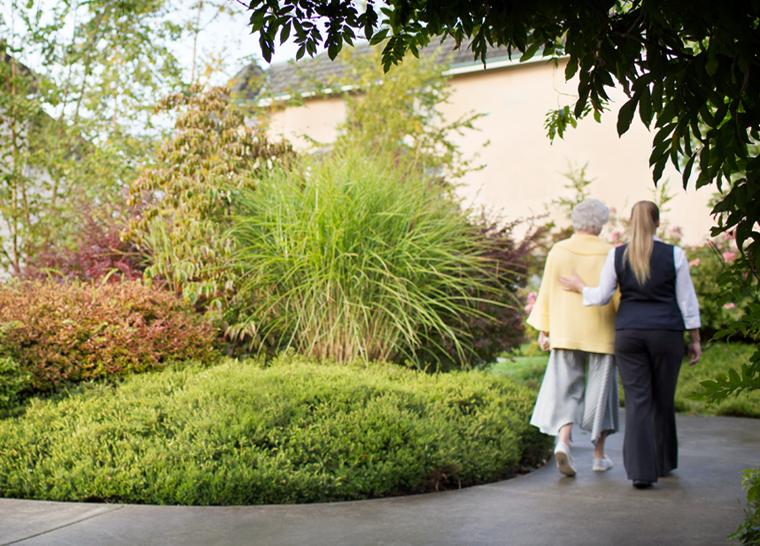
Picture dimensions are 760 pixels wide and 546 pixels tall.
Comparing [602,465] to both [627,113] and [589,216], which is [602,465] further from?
[627,113]

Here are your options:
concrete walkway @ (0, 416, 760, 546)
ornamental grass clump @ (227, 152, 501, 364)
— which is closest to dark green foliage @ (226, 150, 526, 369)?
ornamental grass clump @ (227, 152, 501, 364)

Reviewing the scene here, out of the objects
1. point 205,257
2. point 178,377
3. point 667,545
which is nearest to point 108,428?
point 178,377

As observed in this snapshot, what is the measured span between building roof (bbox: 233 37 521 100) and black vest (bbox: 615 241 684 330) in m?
4.63

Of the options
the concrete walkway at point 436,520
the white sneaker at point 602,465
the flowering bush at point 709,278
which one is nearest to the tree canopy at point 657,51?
the concrete walkway at point 436,520

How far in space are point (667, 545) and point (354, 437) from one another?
1.69 metres

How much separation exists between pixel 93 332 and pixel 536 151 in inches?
451

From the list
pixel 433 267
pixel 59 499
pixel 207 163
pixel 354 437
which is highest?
pixel 207 163

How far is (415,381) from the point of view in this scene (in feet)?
16.6

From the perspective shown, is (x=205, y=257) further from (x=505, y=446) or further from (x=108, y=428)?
(x=505, y=446)

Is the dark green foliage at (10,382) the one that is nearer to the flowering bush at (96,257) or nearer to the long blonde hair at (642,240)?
the flowering bush at (96,257)

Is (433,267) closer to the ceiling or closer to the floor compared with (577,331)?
closer to the ceiling

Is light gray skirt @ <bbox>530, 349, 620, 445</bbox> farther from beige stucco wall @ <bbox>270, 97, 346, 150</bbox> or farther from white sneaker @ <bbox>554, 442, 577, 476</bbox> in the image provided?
beige stucco wall @ <bbox>270, 97, 346, 150</bbox>

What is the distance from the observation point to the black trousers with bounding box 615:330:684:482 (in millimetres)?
4410

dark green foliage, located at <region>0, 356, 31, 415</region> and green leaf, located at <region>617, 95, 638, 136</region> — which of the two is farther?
dark green foliage, located at <region>0, 356, 31, 415</region>
